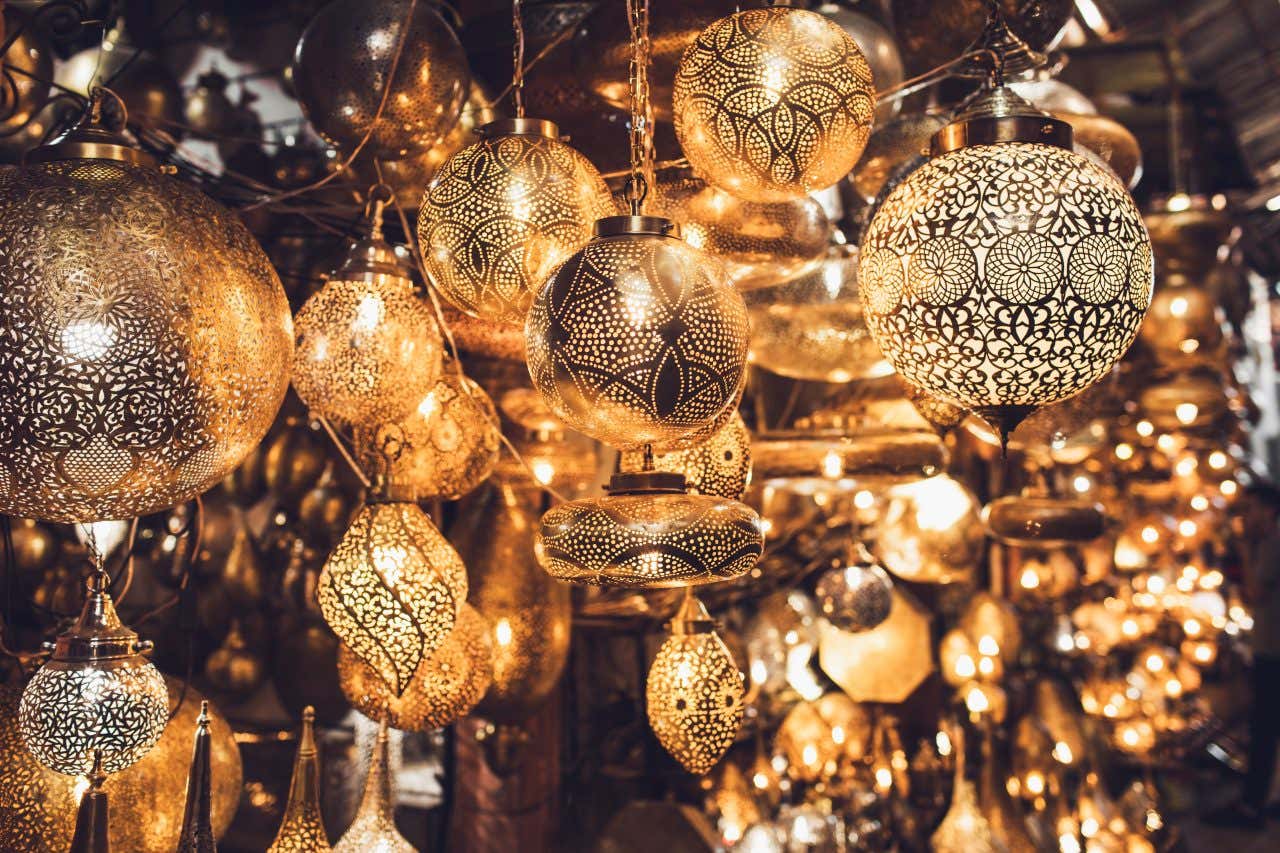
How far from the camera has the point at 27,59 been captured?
2.00 m

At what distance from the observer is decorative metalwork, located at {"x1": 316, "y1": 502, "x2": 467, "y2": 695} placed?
1553 millimetres

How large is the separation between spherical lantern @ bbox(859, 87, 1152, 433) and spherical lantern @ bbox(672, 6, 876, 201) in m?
0.23

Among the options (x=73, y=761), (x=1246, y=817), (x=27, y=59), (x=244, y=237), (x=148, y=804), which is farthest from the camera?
(x=1246, y=817)

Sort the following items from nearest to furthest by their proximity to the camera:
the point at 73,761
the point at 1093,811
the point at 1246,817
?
the point at 73,761 < the point at 1093,811 < the point at 1246,817

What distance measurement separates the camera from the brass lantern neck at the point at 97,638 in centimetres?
150

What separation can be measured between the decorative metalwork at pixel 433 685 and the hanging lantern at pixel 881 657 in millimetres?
1987

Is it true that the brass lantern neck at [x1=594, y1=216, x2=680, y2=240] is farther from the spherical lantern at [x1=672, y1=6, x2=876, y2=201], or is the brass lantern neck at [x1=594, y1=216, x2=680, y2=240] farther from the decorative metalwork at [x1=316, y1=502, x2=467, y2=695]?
the decorative metalwork at [x1=316, y1=502, x2=467, y2=695]

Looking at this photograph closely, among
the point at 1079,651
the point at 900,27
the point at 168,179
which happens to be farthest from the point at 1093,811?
the point at 168,179

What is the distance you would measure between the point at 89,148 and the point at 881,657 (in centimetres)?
313

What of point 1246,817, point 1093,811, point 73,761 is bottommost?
point 1246,817

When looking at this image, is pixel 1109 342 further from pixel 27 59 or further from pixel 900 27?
pixel 27 59

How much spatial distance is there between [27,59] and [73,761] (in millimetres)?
1386

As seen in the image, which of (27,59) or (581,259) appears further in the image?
(27,59)

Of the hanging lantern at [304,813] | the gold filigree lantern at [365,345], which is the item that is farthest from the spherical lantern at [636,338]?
the hanging lantern at [304,813]
